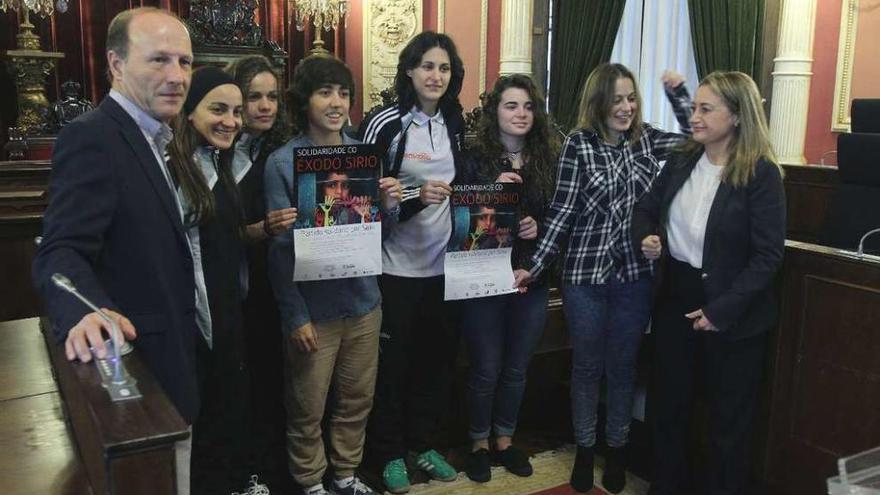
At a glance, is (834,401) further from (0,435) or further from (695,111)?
(0,435)

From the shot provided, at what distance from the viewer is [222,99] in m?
1.93

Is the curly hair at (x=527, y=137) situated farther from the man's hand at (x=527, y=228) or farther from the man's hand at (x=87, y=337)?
the man's hand at (x=87, y=337)

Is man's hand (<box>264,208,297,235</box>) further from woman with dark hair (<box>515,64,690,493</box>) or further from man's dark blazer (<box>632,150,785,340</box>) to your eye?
man's dark blazer (<box>632,150,785,340</box>)

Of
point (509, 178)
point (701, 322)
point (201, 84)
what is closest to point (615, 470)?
point (701, 322)

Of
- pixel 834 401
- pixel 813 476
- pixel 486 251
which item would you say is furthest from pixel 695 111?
pixel 813 476

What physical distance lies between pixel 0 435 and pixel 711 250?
6.02 feet

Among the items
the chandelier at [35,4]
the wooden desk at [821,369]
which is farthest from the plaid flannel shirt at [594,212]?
the chandelier at [35,4]

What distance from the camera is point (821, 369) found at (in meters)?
2.39

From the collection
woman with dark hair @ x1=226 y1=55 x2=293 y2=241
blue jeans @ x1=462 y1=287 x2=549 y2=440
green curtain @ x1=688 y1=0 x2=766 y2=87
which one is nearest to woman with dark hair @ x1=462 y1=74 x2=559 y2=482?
blue jeans @ x1=462 y1=287 x2=549 y2=440

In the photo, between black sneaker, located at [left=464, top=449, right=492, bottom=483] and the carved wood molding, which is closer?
black sneaker, located at [left=464, top=449, right=492, bottom=483]

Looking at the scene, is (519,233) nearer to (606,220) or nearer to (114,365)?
(606,220)

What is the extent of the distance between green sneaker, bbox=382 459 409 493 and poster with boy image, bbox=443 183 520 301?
24.4 inches

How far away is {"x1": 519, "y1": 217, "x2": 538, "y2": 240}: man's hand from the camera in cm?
255

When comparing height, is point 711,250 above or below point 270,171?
below
